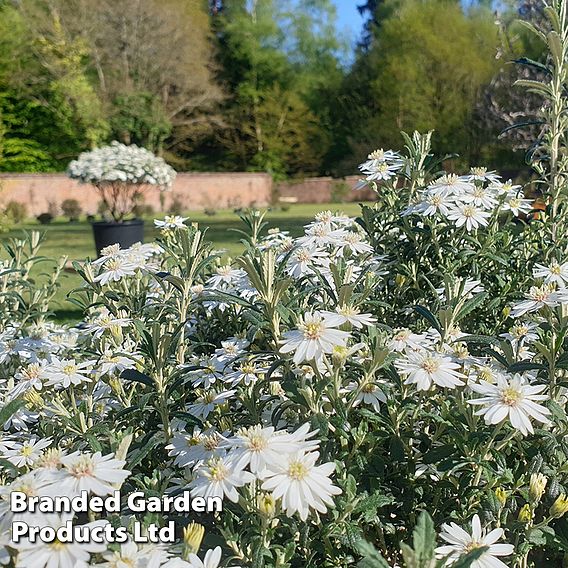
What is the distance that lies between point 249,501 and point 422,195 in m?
1.17

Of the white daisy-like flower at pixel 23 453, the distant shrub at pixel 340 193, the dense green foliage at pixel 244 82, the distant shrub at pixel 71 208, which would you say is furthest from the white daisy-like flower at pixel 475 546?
the distant shrub at pixel 340 193

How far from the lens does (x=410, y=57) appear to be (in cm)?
2767

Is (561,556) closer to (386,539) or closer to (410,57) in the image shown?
(386,539)

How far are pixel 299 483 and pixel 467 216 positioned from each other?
111 cm

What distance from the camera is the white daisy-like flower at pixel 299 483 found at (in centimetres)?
91

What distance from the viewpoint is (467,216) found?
1.82m

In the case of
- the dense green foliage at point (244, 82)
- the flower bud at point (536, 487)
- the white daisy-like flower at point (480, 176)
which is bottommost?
the flower bud at point (536, 487)

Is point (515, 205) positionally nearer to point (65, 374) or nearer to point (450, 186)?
point (450, 186)

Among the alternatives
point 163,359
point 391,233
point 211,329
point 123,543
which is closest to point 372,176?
point 391,233

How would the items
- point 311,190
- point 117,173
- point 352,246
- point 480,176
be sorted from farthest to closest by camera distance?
point 311,190, point 117,173, point 480,176, point 352,246

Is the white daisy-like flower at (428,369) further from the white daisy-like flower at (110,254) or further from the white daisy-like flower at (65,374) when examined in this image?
the white daisy-like flower at (110,254)

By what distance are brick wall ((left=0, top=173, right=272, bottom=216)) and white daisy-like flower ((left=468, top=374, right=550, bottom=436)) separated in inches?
684

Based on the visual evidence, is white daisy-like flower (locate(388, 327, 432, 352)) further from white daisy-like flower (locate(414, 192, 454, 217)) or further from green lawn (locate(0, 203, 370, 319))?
green lawn (locate(0, 203, 370, 319))

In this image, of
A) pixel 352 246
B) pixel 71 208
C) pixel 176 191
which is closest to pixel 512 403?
pixel 352 246
